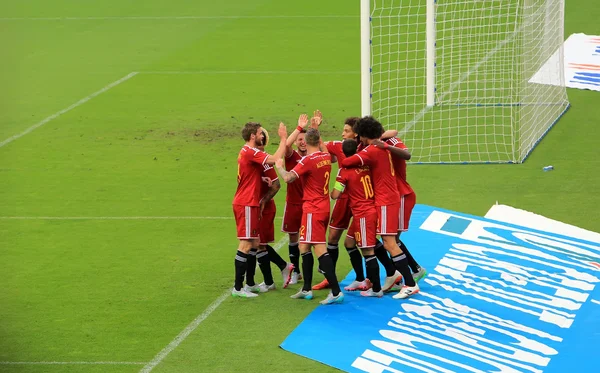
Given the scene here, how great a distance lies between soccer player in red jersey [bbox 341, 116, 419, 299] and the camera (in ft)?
31.0

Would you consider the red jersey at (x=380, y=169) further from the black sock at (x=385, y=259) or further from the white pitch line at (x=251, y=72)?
the white pitch line at (x=251, y=72)

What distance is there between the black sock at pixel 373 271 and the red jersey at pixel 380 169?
0.53m

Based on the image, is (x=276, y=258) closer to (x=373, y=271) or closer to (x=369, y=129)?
(x=373, y=271)

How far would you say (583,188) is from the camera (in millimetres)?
13391

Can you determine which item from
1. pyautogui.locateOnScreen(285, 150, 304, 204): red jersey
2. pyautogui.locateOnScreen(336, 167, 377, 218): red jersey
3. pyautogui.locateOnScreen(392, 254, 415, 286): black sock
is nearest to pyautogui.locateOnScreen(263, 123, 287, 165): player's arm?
pyautogui.locateOnScreen(285, 150, 304, 204): red jersey

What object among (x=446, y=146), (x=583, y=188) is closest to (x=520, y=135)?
(x=446, y=146)

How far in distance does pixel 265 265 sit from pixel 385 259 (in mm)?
1191

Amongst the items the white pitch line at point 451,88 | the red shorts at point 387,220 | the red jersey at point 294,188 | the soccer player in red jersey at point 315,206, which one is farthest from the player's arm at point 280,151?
the white pitch line at point 451,88

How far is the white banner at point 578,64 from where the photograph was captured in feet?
57.7

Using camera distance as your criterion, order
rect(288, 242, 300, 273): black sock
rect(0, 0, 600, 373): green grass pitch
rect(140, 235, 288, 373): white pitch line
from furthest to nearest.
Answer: rect(288, 242, 300, 273): black sock → rect(0, 0, 600, 373): green grass pitch → rect(140, 235, 288, 373): white pitch line

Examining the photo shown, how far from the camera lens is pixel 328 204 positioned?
959 cm

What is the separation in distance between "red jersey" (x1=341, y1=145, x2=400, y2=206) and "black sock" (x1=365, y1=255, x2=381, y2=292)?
0.53m

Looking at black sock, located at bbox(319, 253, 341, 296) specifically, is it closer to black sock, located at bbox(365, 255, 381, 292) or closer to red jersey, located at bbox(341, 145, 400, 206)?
black sock, located at bbox(365, 255, 381, 292)

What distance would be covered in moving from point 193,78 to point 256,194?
11757mm
